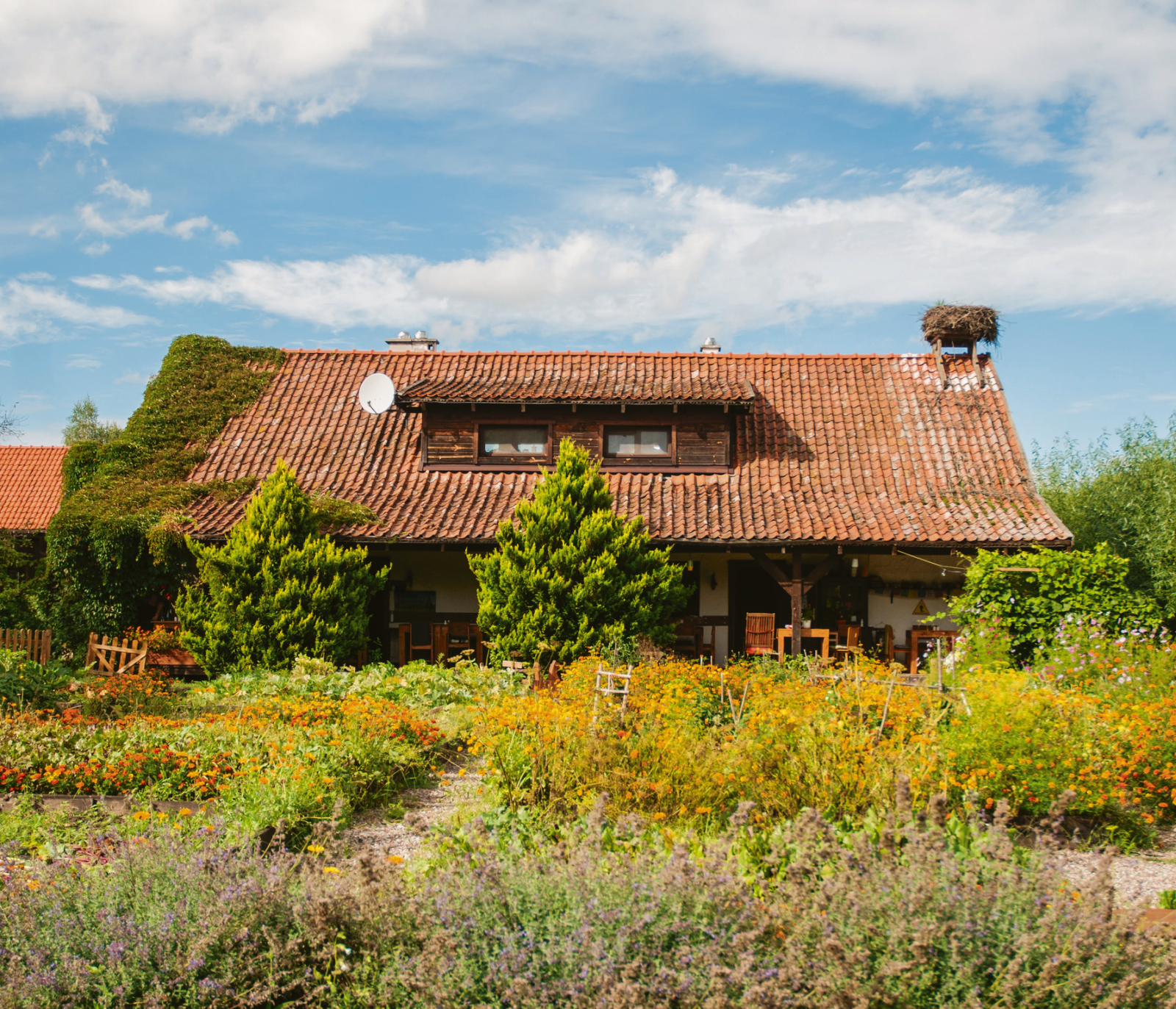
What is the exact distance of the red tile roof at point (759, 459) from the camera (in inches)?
557

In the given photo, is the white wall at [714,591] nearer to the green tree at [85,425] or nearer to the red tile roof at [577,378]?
the red tile roof at [577,378]

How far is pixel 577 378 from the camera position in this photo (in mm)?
17328

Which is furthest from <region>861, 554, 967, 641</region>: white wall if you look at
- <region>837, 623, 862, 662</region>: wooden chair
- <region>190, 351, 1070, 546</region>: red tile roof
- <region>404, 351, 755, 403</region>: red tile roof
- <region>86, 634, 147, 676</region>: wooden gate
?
<region>86, 634, 147, 676</region>: wooden gate

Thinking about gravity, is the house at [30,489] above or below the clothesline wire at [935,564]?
above

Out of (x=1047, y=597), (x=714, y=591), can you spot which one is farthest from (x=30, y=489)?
(x=1047, y=597)

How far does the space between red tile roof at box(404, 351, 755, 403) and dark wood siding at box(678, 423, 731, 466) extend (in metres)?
0.66

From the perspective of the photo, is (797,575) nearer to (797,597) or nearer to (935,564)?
(797,597)

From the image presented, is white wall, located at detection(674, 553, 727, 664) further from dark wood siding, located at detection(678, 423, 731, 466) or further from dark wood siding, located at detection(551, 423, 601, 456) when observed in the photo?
dark wood siding, located at detection(551, 423, 601, 456)

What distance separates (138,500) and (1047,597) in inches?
552

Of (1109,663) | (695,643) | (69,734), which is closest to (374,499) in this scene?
(695,643)

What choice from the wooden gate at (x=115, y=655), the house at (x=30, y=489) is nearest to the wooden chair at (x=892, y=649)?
the wooden gate at (x=115, y=655)

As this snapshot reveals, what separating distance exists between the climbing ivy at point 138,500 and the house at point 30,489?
32.9 feet

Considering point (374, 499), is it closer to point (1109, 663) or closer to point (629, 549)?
point (629, 549)

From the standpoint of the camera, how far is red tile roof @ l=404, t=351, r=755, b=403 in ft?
51.6
